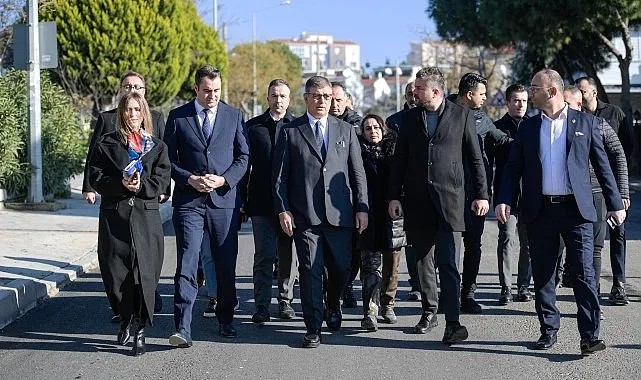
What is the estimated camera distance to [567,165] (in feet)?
24.0

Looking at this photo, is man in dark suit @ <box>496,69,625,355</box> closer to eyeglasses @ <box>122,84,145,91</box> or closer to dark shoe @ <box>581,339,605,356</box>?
dark shoe @ <box>581,339,605,356</box>

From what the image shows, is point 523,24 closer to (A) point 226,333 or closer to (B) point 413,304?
(B) point 413,304

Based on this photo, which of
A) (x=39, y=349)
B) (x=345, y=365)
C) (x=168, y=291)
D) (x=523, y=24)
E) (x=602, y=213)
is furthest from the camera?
(x=523, y=24)

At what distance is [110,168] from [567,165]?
11.1 feet

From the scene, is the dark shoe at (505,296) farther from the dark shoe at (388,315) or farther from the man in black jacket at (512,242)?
the dark shoe at (388,315)

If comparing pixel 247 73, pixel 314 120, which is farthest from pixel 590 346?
pixel 247 73

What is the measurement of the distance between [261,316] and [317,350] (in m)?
1.04

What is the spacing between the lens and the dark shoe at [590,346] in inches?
282

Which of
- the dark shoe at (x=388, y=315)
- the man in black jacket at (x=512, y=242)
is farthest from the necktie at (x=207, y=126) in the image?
the man in black jacket at (x=512, y=242)

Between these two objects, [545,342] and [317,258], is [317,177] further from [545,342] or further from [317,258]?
[545,342]

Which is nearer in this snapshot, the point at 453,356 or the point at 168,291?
the point at 453,356

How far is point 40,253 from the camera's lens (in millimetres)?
12477

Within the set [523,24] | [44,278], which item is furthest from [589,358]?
[523,24]

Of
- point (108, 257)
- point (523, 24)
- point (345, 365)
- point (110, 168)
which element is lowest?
point (345, 365)
